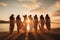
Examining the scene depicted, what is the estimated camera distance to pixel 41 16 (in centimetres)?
1440

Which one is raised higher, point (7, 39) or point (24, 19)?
point (24, 19)

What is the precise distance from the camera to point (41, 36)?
11727mm

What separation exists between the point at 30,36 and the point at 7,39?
5.30 feet

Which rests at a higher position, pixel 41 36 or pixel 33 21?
pixel 33 21

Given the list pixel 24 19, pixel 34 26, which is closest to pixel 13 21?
pixel 24 19

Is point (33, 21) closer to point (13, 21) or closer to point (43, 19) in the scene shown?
point (43, 19)

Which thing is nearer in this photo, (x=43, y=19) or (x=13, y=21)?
(x=13, y=21)

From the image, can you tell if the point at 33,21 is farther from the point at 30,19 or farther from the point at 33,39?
the point at 33,39

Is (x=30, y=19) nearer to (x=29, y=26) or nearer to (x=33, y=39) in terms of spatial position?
(x=29, y=26)

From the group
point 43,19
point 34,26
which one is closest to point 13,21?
point 34,26

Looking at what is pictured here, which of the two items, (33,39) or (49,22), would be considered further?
(49,22)

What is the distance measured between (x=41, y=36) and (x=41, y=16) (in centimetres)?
306

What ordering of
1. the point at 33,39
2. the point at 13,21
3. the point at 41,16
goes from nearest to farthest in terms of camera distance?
1. the point at 33,39
2. the point at 13,21
3. the point at 41,16

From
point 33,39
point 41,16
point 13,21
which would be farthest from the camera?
point 41,16
